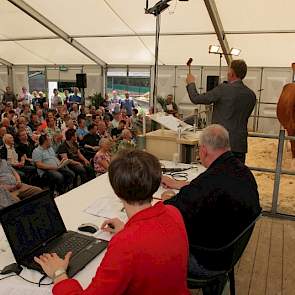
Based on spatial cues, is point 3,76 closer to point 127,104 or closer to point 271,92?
point 127,104

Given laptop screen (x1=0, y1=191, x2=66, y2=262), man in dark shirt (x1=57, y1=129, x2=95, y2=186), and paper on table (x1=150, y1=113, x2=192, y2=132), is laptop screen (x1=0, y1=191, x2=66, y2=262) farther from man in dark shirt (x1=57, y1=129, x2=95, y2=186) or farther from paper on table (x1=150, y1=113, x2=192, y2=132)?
man in dark shirt (x1=57, y1=129, x2=95, y2=186)

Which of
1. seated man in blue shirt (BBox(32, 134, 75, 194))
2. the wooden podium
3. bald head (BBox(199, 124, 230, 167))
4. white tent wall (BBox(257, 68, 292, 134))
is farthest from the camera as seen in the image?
white tent wall (BBox(257, 68, 292, 134))

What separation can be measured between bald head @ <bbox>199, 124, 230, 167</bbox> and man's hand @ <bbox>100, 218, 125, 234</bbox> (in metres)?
0.59

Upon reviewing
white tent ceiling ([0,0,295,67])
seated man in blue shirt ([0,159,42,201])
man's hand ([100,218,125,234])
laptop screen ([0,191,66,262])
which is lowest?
seated man in blue shirt ([0,159,42,201])

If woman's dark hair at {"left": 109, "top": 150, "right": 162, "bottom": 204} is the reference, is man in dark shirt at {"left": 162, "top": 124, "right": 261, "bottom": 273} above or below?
below

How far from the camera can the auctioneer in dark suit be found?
3109mm

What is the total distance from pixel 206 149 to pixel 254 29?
7.26 meters

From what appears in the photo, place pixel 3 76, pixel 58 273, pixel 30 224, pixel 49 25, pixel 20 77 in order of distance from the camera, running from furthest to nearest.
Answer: pixel 3 76
pixel 20 77
pixel 49 25
pixel 30 224
pixel 58 273

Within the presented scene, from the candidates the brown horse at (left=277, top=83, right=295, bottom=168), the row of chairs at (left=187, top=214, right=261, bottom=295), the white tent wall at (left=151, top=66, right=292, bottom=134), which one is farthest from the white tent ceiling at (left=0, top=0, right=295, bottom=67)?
the row of chairs at (left=187, top=214, right=261, bottom=295)

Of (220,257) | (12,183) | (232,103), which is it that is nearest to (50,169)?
(12,183)

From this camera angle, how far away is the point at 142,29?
350 inches

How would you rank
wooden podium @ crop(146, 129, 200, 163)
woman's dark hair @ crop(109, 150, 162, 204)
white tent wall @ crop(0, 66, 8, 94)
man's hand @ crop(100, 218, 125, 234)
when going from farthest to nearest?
white tent wall @ crop(0, 66, 8, 94) → wooden podium @ crop(146, 129, 200, 163) → man's hand @ crop(100, 218, 125, 234) → woman's dark hair @ crop(109, 150, 162, 204)

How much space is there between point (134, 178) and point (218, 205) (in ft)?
2.09

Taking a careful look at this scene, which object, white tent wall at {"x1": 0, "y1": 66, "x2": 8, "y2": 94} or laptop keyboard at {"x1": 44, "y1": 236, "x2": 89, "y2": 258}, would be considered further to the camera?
white tent wall at {"x1": 0, "y1": 66, "x2": 8, "y2": 94}
